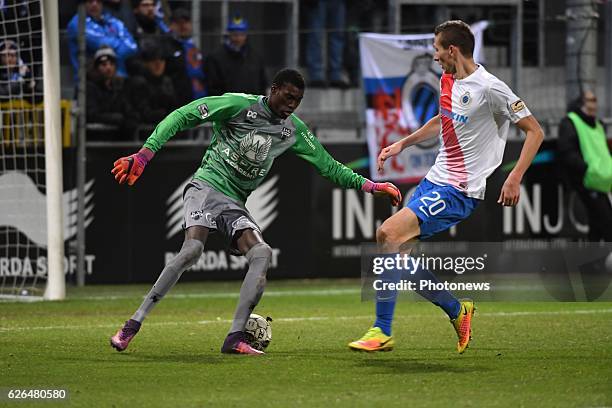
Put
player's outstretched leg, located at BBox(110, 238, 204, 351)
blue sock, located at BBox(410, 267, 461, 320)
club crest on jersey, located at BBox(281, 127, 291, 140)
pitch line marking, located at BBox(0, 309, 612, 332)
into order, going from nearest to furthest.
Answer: player's outstretched leg, located at BBox(110, 238, 204, 351) → blue sock, located at BBox(410, 267, 461, 320) → club crest on jersey, located at BBox(281, 127, 291, 140) → pitch line marking, located at BBox(0, 309, 612, 332)

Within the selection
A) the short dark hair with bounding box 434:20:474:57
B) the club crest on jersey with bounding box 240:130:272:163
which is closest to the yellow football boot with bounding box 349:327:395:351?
the club crest on jersey with bounding box 240:130:272:163

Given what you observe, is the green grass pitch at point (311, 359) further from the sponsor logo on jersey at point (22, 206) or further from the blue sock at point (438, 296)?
the sponsor logo on jersey at point (22, 206)

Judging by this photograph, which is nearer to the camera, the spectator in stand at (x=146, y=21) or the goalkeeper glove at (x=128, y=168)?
the goalkeeper glove at (x=128, y=168)

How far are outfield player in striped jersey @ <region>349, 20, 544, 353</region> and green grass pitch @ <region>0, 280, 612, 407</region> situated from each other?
31 cm

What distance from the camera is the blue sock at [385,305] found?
9.02 metres

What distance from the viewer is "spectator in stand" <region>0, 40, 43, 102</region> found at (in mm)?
14727

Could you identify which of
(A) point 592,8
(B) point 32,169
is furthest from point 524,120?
(A) point 592,8

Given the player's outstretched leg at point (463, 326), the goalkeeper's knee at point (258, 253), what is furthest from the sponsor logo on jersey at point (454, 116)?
the goalkeeper's knee at point (258, 253)

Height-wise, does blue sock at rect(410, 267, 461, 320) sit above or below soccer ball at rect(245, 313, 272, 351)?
above

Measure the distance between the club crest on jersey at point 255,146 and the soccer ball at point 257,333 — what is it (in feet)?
3.72

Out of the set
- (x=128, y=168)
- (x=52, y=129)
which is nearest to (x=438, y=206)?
(x=128, y=168)

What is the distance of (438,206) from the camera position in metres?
9.05

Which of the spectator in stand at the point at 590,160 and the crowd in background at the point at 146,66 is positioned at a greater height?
the crowd in background at the point at 146,66

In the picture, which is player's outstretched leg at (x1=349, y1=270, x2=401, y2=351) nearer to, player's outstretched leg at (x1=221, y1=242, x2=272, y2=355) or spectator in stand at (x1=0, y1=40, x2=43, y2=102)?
player's outstretched leg at (x1=221, y1=242, x2=272, y2=355)
